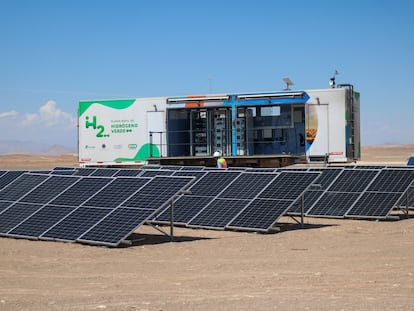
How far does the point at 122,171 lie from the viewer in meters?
20.2

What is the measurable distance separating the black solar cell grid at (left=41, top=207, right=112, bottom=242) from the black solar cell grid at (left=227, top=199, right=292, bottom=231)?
2886 mm

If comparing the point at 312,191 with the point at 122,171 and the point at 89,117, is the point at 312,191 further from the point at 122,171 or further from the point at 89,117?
the point at 89,117

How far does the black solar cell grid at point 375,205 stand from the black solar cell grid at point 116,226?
6.57m

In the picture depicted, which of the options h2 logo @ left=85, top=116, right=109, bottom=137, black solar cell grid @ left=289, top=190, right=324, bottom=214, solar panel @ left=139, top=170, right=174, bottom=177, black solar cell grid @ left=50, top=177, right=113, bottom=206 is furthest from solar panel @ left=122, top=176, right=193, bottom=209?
h2 logo @ left=85, top=116, right=109, bottom=137

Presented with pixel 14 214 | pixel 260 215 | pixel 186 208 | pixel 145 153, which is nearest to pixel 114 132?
pixel 145 153

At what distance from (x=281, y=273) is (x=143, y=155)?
20.5 meters

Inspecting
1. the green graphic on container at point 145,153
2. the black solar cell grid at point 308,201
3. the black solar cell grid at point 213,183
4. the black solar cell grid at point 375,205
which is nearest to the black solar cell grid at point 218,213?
the black solar cell grid at point 213,183

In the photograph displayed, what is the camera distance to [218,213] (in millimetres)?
16203

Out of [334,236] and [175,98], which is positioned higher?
[175,98]

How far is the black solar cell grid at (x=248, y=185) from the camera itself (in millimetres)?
16375

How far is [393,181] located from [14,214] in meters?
8.82

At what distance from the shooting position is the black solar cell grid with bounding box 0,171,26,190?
18984mm

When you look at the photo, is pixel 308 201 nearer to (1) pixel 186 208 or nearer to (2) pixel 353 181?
(2) pixel 353 181

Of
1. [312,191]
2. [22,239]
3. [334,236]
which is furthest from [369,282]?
[312,191]
